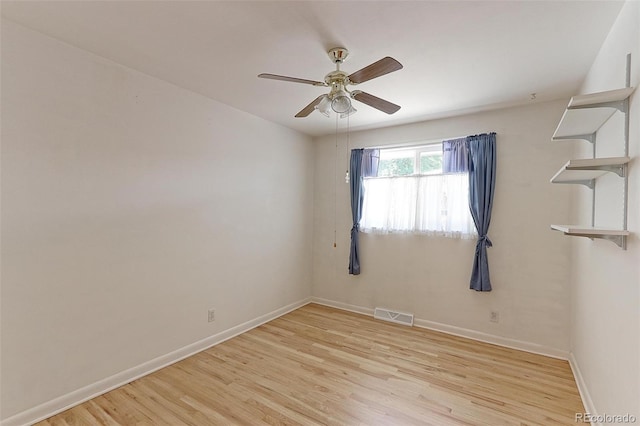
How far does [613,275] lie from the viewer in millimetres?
1735

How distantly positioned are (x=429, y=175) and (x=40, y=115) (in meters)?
3.74

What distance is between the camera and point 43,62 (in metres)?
2.02

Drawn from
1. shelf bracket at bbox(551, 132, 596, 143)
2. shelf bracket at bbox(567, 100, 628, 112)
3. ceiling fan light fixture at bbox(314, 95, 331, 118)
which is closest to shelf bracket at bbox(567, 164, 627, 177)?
shelf bracket at bbox(567, 100, 628, 112)

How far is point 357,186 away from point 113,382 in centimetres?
338

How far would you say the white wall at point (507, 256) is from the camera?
301 cm

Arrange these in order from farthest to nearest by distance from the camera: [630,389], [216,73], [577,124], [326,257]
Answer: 1. [326,257]
2. [216,73]
3. [577,124]
4. [630,389]

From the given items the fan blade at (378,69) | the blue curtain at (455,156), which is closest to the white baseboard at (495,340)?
the blue curtain at (455,156)

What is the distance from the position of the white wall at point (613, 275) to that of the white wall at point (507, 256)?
520 mm

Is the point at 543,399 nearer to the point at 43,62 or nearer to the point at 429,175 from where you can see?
the point at 429,175

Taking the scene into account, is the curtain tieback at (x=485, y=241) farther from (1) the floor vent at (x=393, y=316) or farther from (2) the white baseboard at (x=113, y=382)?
(2) the white baseboard at (x=113, y=382)

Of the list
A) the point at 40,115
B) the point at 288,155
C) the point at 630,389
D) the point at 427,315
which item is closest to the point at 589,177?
the point at 630,389

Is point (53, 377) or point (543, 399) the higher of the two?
point (53, 377)

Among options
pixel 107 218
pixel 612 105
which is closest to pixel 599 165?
pixel 612 105

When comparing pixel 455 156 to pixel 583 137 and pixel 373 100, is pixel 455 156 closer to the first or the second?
pixel 583 137
